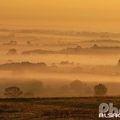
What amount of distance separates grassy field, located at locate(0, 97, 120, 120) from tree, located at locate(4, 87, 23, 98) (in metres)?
0.03

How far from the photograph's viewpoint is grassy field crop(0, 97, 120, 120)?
1.60 m

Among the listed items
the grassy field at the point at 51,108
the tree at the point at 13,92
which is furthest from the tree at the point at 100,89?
the tree at the point at 13,92

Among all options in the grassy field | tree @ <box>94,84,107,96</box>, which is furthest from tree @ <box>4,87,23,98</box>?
tree @ <box>94,84,107,96</box>

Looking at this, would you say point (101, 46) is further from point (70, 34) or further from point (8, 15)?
point (8, 15)

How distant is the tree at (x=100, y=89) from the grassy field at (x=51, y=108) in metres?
0.03

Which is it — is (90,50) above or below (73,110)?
above

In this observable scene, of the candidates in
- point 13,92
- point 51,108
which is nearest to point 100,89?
point 51,108

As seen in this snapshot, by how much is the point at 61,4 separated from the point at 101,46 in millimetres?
310

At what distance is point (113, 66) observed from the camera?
176 cm

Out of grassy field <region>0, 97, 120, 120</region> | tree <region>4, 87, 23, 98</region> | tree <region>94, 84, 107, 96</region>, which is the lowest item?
grassy field <region>0, 97, 120, 120</region>

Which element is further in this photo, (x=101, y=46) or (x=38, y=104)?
(x=101, y=46)

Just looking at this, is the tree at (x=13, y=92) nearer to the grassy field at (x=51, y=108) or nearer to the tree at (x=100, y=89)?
the grassy field at (x=51, y=108)

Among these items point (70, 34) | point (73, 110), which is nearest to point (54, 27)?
point (70, 34)

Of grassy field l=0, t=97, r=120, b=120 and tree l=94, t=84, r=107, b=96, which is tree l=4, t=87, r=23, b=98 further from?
tree l=94, t=84, r=107, b=96
